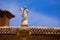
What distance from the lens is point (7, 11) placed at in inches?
884

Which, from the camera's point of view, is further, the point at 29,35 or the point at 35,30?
the point at 35,30

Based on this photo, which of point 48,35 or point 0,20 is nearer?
point 48,35

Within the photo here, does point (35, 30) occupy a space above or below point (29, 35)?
above

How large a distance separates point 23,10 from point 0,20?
6.05 m

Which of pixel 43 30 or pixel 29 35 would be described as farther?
pixel 43 30

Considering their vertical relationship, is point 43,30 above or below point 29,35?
above

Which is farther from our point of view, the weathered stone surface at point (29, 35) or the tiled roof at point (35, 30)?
the tiled roof at point (35, 30)

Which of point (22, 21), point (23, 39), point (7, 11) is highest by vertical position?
point (7, 11)

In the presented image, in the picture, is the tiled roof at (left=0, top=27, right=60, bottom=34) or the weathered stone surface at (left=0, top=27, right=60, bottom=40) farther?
the tiled roof at (left=0, top=27, right=60, bottom=34)

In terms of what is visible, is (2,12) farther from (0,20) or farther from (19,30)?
(19,30)

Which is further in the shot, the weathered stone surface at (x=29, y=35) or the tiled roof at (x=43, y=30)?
the tiled roof at (x=43, y=30)

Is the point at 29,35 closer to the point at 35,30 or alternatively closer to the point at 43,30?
the point at 35,30

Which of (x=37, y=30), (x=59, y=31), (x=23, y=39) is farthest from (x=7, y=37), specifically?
(x=59, y=31)

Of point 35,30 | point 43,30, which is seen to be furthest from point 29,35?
point 43,30
